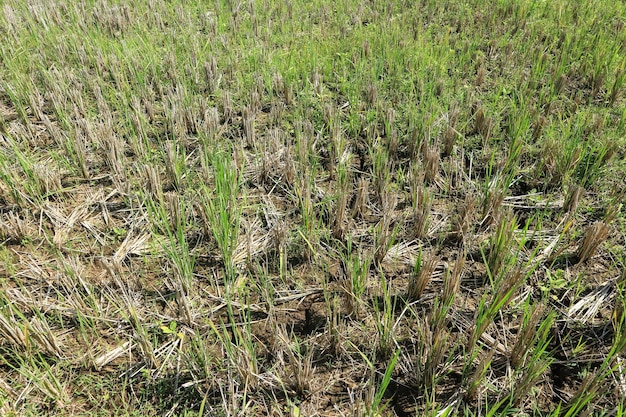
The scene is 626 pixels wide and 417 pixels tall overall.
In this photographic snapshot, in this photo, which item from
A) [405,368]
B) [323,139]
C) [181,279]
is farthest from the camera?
[323,139]

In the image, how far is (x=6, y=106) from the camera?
3592 millimetres

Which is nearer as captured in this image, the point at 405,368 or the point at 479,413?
the point at 479,413

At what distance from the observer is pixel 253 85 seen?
3.70m

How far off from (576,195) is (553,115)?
1.12 meters

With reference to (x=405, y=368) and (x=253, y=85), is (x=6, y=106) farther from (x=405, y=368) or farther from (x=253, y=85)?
(x=405, y=368)

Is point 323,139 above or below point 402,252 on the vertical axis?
above

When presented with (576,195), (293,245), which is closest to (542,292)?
(576,195)

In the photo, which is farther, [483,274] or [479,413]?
[483,274]

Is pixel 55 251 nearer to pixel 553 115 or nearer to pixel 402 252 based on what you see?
pixel 402 252

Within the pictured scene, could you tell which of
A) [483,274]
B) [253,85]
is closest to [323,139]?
[253,85]

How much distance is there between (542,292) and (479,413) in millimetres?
778

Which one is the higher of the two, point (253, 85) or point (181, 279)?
point (253, 85)

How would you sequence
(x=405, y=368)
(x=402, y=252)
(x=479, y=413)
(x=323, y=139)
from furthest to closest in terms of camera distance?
(x=323, y=139), (x=402, y=252), (x=405, y=368), (x=479, y=413)

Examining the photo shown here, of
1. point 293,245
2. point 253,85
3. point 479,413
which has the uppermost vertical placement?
point 253,85
